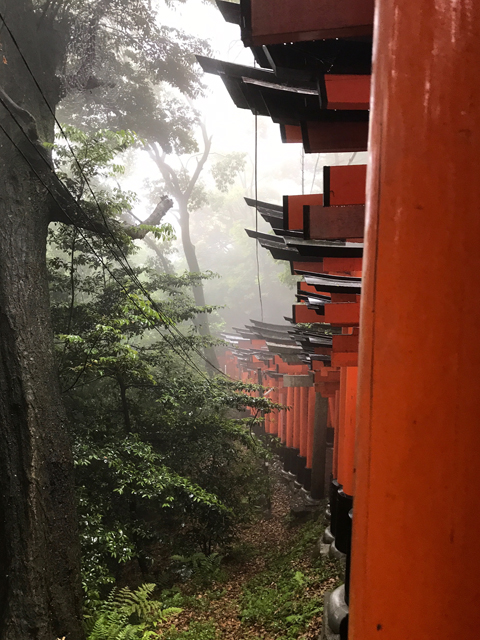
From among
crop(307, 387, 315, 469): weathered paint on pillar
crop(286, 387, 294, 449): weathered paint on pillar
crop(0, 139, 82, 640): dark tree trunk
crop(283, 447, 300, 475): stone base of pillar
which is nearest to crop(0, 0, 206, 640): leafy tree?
crop(0, 139, 82, 640): dark tree trunk

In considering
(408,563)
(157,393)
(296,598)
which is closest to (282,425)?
(157,393)

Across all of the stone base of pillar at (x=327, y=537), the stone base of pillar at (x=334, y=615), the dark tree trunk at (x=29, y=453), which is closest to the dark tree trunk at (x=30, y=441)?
the dark tree trunk at (x=29, y=453)

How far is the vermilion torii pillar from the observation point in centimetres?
83

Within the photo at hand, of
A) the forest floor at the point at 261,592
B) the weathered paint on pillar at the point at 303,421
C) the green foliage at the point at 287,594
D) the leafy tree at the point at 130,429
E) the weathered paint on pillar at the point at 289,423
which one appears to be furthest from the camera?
the weathered paint on pillar at the point at 289,423

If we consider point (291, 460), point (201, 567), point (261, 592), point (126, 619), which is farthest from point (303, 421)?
point (126, 619)

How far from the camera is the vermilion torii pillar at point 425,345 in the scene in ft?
2.74

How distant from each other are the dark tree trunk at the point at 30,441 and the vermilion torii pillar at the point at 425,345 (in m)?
5.51

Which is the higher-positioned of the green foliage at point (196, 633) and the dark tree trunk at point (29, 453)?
the dark tree trunk at point (29, 453)

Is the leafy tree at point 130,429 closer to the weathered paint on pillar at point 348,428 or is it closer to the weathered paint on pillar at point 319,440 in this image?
the weathered paint on pillar at point 319,440

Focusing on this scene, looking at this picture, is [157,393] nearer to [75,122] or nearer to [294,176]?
[75,122]

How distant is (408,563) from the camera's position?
846mm

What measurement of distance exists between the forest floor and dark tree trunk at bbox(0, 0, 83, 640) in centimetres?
199

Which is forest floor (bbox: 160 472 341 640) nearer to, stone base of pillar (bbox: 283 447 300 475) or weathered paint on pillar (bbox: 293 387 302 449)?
weathered paint on pillar (bbox: 293 387 302 449)

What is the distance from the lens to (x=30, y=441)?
5.55 meters
